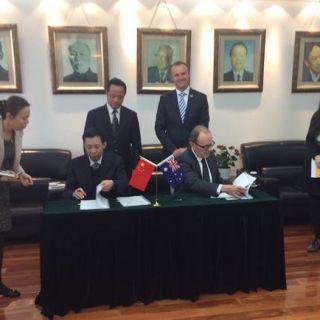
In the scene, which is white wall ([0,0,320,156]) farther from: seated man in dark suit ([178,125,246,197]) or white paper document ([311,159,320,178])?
seated man in dark suit ([178,125,246,197])

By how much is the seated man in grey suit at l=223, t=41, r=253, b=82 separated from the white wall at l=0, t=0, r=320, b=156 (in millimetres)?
198

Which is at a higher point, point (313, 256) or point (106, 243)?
point (106, 243)

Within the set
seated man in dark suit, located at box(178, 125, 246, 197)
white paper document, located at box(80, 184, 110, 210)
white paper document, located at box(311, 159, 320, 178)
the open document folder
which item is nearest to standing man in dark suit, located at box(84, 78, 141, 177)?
seated man in dark suit, located at box(178, 125, 246, 197)

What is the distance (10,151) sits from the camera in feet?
8.43

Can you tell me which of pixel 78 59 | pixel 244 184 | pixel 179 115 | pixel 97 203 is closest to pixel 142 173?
pixel 97 203

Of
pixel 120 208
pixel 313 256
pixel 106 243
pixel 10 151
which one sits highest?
pixel 10 151

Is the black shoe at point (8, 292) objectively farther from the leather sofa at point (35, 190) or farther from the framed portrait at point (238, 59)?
the framed portrait at point (238, 59)

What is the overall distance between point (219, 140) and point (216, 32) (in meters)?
1.27

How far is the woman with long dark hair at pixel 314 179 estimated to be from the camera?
10.8 feet

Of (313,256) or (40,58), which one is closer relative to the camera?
(313,256)

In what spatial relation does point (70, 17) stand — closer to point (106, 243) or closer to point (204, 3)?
point (204, 3)

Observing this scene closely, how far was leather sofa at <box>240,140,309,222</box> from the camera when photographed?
13.7ft

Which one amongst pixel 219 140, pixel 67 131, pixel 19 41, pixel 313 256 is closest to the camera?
pixel 313 256

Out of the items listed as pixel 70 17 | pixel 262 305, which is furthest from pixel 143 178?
pixel 70 17
